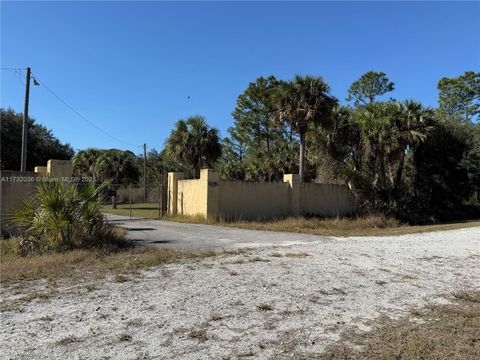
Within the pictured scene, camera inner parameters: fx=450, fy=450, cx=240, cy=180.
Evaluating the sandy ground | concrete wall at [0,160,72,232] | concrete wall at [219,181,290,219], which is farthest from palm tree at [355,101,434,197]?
concrete wall at [0,160,72,232]

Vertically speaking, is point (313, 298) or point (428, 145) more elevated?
point (428, 145)

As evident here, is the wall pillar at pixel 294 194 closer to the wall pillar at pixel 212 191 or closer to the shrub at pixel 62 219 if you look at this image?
the wall pillar at pixel 212 191

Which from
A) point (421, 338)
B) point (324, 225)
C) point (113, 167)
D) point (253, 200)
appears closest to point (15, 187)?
point (253, 200)

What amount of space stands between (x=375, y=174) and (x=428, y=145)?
451 centimetres

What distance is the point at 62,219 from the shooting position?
11.4 m

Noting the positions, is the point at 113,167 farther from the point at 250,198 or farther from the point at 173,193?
the point at 250,198

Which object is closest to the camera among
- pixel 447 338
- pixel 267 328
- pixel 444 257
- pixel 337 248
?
pixel 447 338

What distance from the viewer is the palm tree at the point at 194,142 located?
28.6 metres

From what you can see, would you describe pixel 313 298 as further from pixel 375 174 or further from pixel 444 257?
pixel 375 174

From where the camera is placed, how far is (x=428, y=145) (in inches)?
1163

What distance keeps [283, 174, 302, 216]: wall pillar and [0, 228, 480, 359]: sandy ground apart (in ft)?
46.4

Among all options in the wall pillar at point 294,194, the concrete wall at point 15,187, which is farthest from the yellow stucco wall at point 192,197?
the concrete wall at point 15,187

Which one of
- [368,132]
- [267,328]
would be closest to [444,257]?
[267,328]

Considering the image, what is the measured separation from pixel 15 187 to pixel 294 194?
47.2 ft
